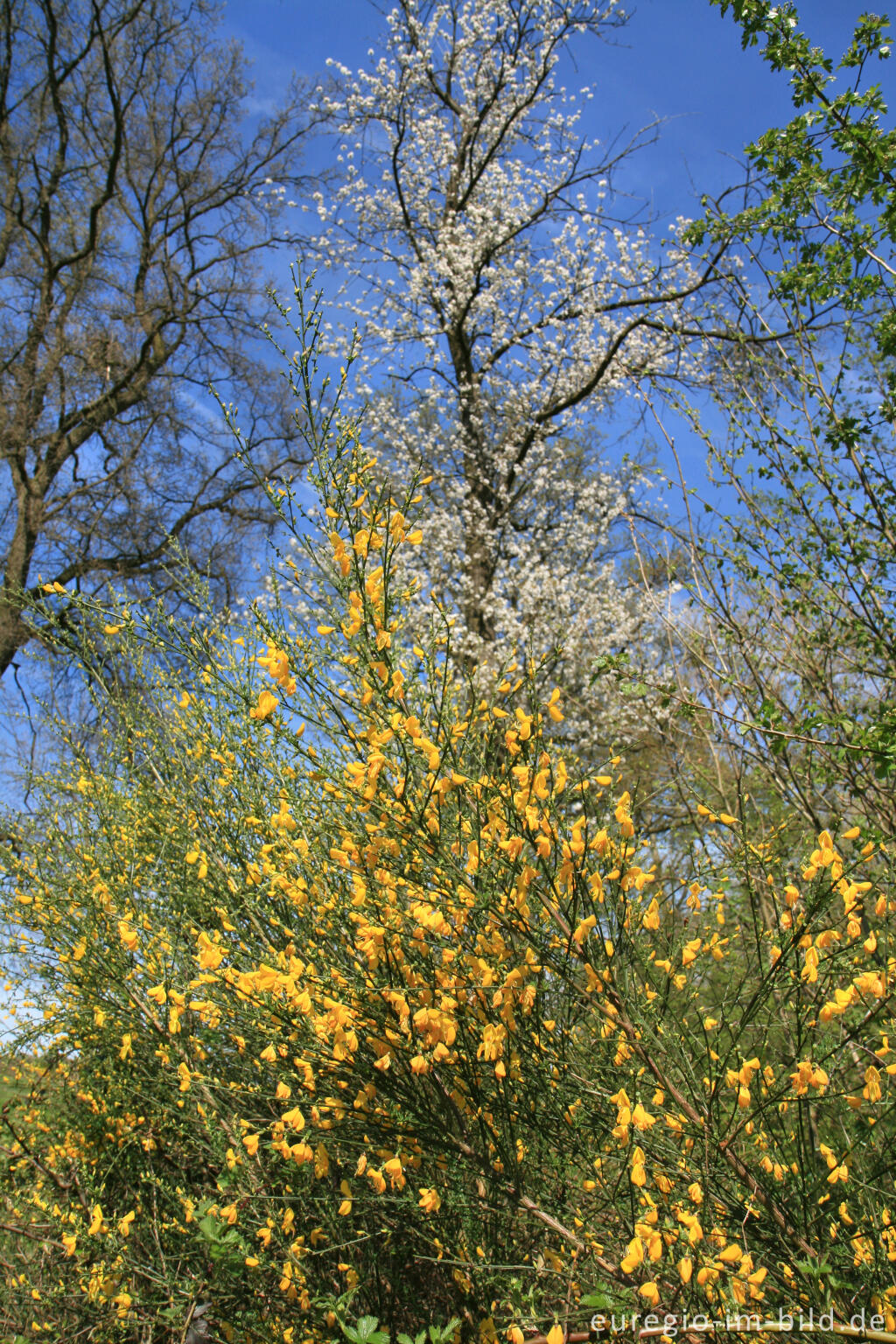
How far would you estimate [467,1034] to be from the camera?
1.72m

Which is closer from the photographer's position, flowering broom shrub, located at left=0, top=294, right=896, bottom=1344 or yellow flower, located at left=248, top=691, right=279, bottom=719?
flowering broom shrub, located at left=0, top=294, right=896, bottom=1344

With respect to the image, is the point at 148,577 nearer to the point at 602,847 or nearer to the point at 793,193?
the point at 793,193

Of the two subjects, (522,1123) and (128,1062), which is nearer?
(522,1123)

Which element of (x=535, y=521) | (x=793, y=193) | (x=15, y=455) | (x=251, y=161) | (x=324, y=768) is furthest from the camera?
(x=251, y=161)

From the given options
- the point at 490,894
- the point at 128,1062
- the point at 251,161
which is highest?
the point at 251,161

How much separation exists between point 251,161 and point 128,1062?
13.6 m

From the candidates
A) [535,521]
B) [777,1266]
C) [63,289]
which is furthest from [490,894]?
[63,289]

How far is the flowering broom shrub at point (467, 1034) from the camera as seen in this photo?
4.90 ft

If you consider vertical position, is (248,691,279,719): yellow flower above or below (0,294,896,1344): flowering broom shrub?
above

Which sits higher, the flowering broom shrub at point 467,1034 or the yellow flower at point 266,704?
the yellow flower at point 266,704

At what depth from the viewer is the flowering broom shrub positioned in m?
1.49

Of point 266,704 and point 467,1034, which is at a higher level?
point 266,704

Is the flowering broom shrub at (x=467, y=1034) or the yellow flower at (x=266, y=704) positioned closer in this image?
the flowering broom shrub at (x=467, y=1034)

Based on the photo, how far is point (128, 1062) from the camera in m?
3.12
